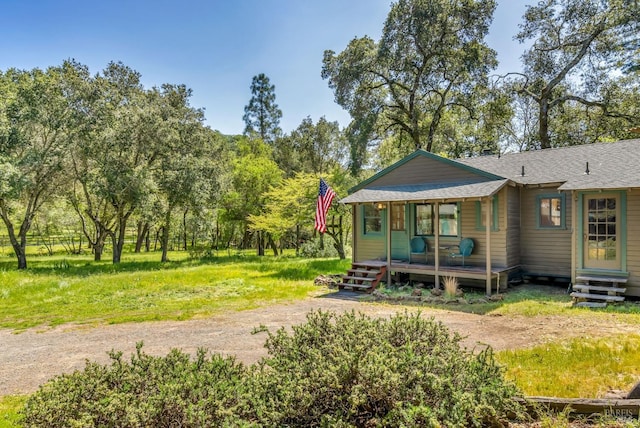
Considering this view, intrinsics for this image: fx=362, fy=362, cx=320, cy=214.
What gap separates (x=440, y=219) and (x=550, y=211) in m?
Result: 3.12

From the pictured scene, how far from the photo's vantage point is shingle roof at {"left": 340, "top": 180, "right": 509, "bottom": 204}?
989cm

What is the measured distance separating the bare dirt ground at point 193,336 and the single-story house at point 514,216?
8.88 feet

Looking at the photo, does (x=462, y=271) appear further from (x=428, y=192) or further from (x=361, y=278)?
(x=361, y=278)

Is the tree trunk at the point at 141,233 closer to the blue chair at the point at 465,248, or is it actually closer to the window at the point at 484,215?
the blue chair at the point at 465,248

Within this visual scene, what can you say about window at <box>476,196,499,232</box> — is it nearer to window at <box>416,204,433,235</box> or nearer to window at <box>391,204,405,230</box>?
window at <box>416,204,433,235</box>

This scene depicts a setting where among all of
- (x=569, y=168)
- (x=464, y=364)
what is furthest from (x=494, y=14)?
(x=464, y=364)

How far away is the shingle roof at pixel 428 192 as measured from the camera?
9891 mm

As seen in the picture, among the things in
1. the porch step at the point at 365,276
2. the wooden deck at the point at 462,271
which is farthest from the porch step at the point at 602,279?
the porch step at the point at 365,276

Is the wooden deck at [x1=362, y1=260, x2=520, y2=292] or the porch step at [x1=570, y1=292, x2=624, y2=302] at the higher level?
the wooden deck at [x1=362, y1=260, x2=520, y2=292]

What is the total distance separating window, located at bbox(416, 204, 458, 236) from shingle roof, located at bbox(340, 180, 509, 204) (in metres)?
0.71

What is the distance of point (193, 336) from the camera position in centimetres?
677

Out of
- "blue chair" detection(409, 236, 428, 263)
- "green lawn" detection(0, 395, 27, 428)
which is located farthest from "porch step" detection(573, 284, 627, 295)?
"green lawn" detection(0, 395, 27, 428)

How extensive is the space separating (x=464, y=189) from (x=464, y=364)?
8176 millimetres

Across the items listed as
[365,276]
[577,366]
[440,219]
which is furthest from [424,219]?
[577,366]
